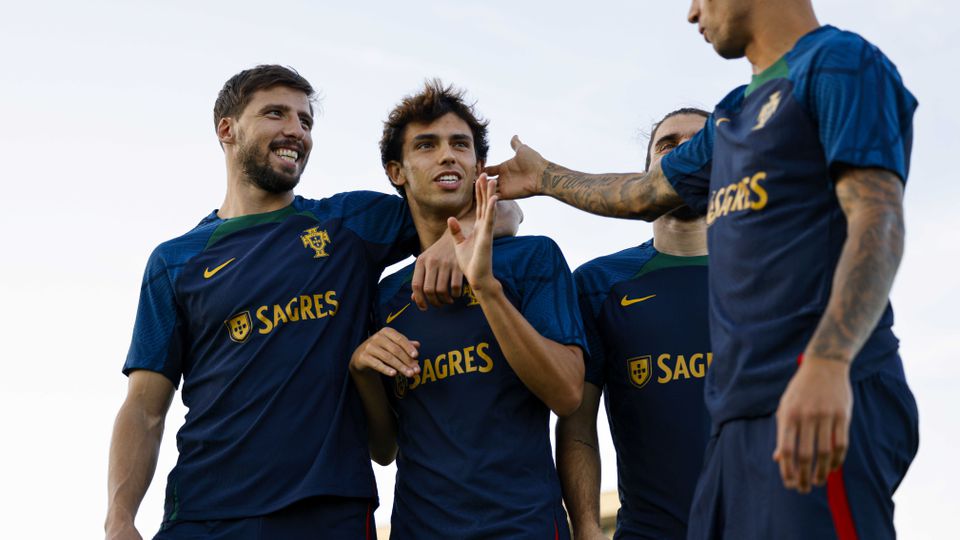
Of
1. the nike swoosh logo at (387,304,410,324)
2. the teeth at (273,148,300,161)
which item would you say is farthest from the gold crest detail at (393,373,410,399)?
the teeth at (273,148,300,161)

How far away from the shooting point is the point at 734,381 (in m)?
4.13

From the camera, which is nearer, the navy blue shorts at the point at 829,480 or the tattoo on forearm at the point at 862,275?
the tattoo on forearm at the point at 862,275

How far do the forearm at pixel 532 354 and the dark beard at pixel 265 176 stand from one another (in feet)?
5.38

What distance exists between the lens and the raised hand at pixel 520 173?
6195 millimetres

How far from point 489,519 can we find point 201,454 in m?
1.62

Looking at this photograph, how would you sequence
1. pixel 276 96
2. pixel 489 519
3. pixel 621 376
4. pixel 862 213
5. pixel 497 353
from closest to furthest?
pixel 862 213
pixel 489 519
pixel 497 353
pixel 621 376
pixel 276 96

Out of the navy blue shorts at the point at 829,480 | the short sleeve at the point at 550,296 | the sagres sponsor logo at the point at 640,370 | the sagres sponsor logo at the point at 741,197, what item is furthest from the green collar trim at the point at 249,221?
the navy blue shorts at the point at 829,480

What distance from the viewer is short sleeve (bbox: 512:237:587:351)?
233 inches

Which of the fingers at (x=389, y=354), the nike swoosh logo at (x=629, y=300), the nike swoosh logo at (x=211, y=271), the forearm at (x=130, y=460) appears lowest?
the forearm at (x=130, y=460)

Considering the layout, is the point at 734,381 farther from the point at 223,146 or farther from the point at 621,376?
the point at 223,146

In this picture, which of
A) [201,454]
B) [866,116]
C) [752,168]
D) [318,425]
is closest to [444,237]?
[318,425]

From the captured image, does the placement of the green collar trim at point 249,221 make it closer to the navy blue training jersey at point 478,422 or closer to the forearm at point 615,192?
the navy blue training jersey at point 478,422

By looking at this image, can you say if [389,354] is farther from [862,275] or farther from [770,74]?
[862,275]

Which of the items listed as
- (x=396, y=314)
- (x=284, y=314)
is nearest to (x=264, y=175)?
(x=284, y=314)
